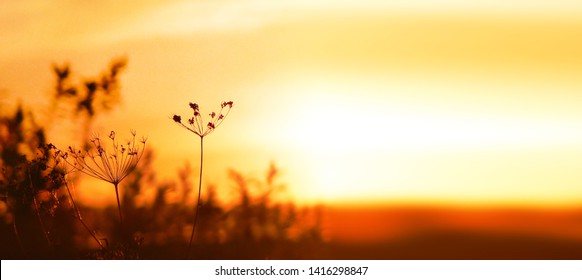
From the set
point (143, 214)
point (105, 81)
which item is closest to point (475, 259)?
point (143, 214)

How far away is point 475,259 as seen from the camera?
7805 mm

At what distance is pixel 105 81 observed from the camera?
25.3ft
